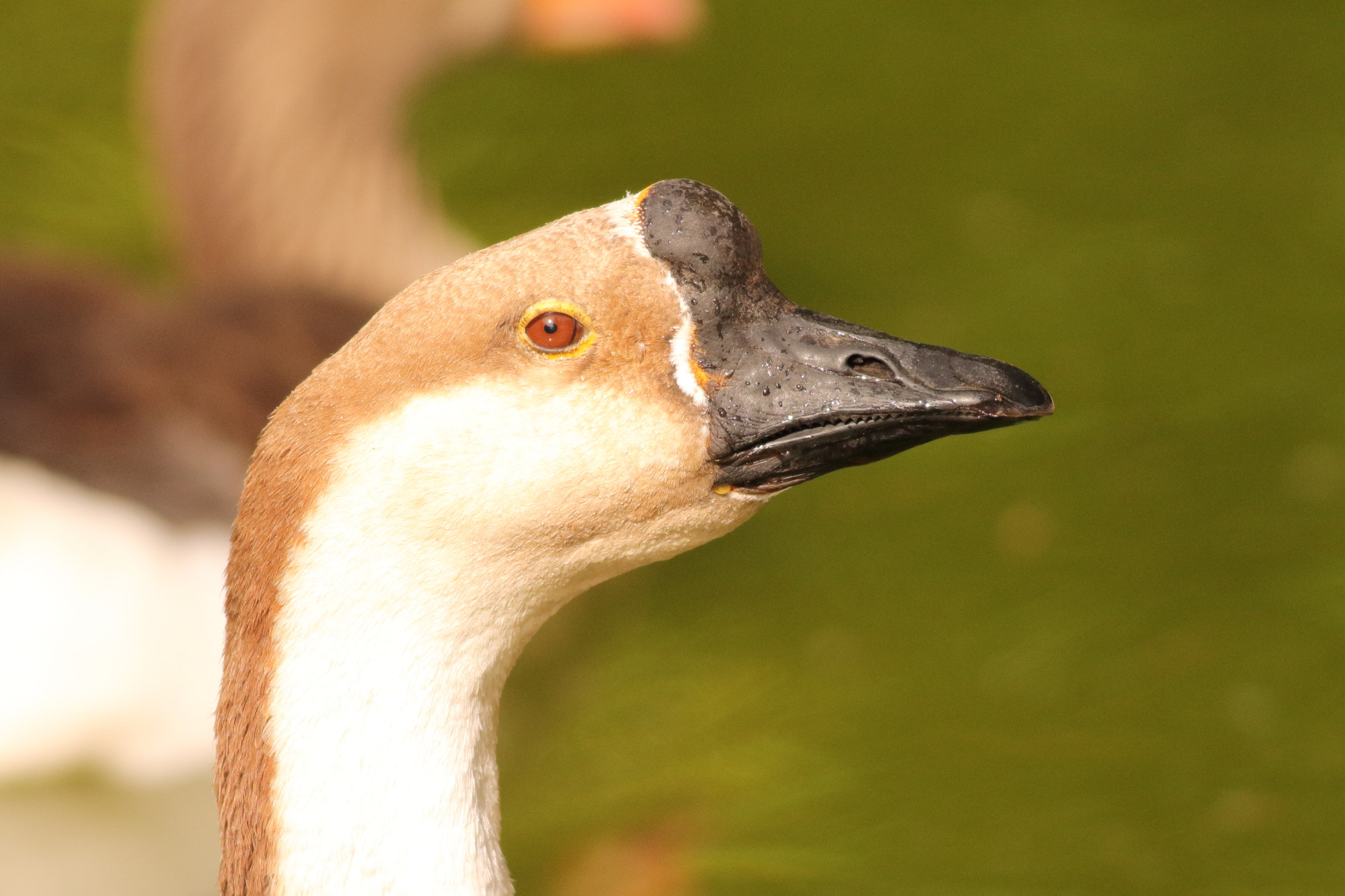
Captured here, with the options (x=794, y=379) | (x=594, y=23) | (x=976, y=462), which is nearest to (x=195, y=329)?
(x=594, y=23)

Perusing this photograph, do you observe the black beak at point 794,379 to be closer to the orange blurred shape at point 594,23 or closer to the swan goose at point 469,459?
the swan goose at point 469,459

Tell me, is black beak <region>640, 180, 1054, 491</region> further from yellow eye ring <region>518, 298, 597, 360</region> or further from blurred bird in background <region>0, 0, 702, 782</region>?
blurred bird in background <region>0, 0, 702, 782</region>

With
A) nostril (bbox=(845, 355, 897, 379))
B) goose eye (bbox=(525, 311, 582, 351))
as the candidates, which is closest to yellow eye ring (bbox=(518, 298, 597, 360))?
goose eye (bbox=(525, 311, 582, 351))

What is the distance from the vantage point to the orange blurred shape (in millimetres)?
4988

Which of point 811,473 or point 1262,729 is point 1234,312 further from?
point 811,473

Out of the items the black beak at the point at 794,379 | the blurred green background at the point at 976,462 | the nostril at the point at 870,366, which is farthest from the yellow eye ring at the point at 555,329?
the blurred green background at the point at 976,462

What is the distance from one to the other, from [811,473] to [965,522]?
340 cm

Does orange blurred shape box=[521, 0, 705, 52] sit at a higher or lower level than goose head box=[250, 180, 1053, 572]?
higher

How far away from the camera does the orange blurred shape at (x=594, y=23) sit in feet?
16.4

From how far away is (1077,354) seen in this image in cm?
605

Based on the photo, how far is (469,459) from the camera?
1.95 m

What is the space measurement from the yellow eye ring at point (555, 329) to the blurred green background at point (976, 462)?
7.23 feet

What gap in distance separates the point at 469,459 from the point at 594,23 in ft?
11.1

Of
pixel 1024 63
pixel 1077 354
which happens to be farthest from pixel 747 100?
pixel 1077 354
